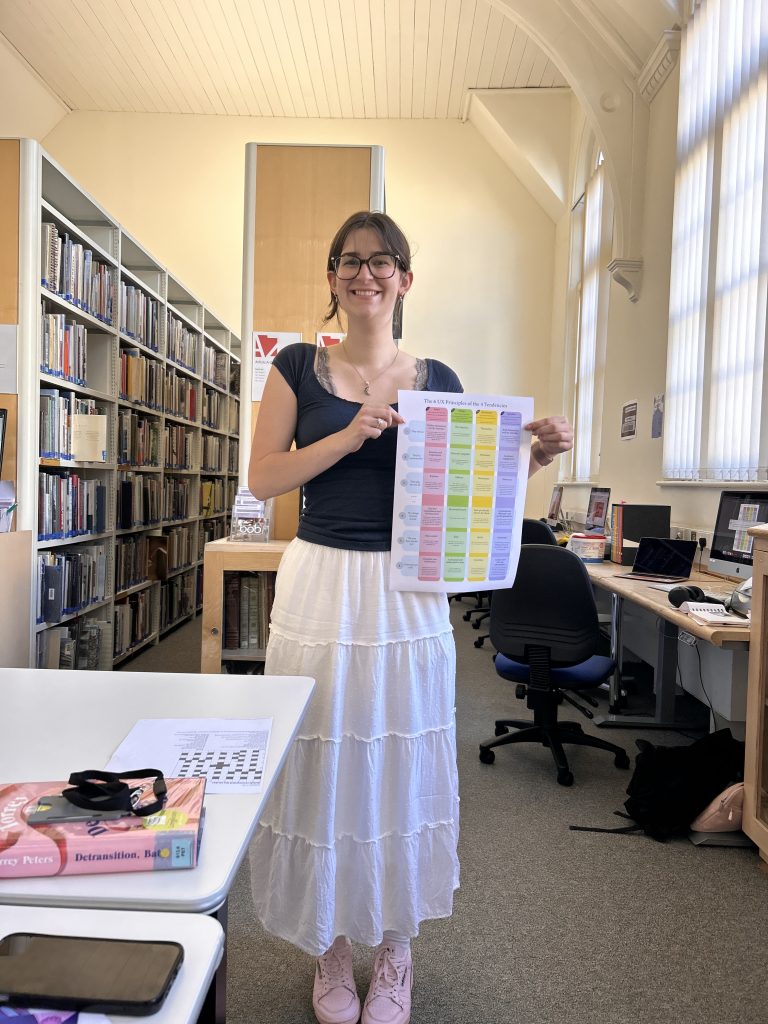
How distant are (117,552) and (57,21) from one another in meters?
5.31

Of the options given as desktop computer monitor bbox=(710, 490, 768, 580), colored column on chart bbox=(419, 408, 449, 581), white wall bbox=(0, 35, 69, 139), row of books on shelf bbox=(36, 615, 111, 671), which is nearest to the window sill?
desktop computer monitor bbox=(710, 490, 768, 580)

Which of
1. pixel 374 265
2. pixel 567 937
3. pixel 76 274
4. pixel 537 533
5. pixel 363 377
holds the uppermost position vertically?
pixel 76 274

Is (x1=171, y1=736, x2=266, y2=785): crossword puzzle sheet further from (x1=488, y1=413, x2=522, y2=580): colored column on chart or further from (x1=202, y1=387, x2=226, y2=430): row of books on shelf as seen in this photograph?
(x1=202, y1=387, x2=226, y2=430): row of books on shelf

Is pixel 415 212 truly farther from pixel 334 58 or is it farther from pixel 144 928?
pixel 144 928

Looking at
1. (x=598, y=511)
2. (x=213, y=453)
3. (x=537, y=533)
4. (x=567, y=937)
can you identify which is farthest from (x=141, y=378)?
(x=567, y=937)

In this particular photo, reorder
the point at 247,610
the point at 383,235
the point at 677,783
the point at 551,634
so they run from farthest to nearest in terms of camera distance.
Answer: the point at 247,610 < the point at 551,634 < the point at 677,783 < the point at 383,235

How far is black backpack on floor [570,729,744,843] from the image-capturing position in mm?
2598

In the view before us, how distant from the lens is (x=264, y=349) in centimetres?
344

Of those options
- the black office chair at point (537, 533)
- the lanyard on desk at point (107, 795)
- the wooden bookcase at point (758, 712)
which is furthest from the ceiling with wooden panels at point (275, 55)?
the lanyard on desk at point (107, 795)

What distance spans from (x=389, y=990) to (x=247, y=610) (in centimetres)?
190

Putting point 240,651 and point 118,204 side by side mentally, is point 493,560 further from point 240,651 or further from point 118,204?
point 118,204

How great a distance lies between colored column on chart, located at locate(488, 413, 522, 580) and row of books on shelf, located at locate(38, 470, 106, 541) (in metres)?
2.79

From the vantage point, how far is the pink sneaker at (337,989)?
5.10 ft

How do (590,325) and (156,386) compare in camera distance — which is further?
(590,325)
